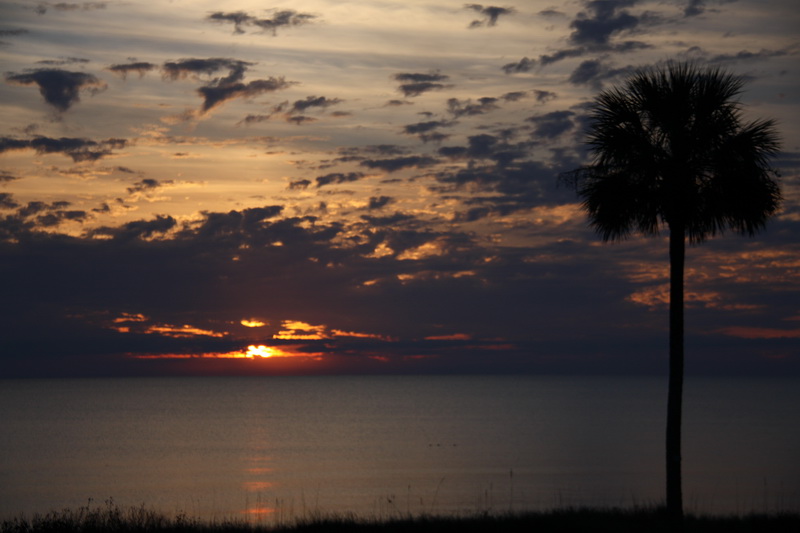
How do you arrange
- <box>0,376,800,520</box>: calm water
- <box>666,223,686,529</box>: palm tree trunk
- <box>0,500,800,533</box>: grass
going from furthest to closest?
<box>0,376,800,520</box>: calm water
<box>666,223,686,529</box>: palm tree trunk
<box>0,500,800,533</box>: grass

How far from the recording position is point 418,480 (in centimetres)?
5391

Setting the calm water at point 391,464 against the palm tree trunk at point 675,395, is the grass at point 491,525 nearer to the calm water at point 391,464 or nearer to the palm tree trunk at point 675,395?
the palm tree trunk at point 675,395

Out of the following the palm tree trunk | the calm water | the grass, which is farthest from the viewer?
the calm water

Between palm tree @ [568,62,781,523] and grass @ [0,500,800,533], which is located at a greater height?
palm tree @ [568,62,781,523]

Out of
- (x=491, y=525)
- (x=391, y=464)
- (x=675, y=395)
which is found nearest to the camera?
(x=491, y=525)

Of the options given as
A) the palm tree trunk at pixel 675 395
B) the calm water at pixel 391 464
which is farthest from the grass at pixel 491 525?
the calm water at pixel 391 464

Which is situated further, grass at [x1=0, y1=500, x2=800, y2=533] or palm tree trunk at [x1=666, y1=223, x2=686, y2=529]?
palm tree trunk at [x1=666, y1=223, x2=686, y2=529]

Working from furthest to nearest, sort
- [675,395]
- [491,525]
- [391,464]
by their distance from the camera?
[391,464] < [675,395] < [491,525]

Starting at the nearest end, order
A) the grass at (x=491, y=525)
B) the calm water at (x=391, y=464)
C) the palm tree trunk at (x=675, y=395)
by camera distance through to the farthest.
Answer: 1. the grass at (x=491, y=525)
2. the palm tree trunk at (x=675, y=395)
3. the calm water at (x=391, y=464)

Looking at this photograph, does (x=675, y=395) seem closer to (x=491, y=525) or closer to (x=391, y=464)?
(x=491, y=525)

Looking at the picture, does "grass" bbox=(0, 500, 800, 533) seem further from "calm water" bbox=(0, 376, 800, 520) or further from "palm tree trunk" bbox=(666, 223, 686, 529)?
"calm water" bbox=(0, 376, 800, 520)

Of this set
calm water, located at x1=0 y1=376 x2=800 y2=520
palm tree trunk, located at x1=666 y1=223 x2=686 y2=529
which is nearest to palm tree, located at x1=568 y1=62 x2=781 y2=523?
palm tree trunk, located at x1=666 y1=223 x2=686 y2=529

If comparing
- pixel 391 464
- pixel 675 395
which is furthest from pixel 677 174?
pixel 391 464

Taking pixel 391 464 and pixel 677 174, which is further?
pixel 391 464
